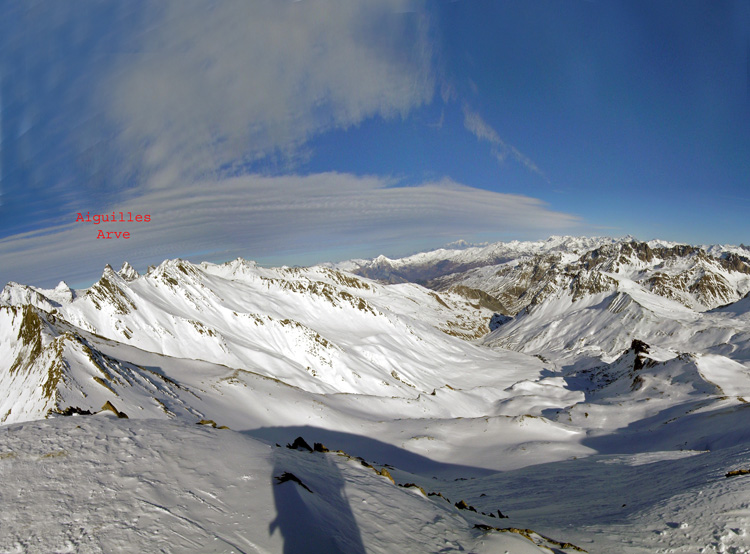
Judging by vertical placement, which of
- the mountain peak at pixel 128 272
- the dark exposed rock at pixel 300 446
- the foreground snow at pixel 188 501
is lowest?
the dark exposed rock at pixel 300 446

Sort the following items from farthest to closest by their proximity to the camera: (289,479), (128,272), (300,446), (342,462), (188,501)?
1. (128,272)
2. (300,446)
3. (342,462)
4. (289,479)
5. (188,501)

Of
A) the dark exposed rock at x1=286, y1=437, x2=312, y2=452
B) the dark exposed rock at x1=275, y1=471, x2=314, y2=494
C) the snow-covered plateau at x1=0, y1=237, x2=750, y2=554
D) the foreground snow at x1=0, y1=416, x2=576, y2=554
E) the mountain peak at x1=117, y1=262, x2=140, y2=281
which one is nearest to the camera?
the foreground snow at x1=0, y1=416, x2=576, y2=554

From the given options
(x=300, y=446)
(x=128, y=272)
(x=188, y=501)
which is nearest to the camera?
(x=188, y=501)

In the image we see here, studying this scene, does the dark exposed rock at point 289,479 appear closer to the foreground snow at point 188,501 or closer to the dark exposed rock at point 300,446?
the foreground snow at point 188,501

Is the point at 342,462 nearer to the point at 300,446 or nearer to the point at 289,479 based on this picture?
the point at 300,446

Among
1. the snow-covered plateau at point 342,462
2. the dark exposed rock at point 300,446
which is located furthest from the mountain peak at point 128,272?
the dark exposed rock at point 300,446

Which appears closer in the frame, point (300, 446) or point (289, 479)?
point (289, 479)

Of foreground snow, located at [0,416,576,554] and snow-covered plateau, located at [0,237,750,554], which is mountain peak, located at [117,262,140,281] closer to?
snow-covered plateau, located at [0,237,750,554]

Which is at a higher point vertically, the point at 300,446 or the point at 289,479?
the point at 289,479

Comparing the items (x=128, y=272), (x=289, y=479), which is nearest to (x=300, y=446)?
(x=289, y=479)

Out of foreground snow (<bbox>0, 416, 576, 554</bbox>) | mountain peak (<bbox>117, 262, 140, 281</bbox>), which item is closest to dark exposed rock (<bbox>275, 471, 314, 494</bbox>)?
foreground snow (<bbox>0, 416, 576, 554</bbox>)

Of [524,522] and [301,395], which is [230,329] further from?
[524,522]

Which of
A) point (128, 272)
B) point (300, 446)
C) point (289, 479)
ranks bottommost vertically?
point (300, 446)

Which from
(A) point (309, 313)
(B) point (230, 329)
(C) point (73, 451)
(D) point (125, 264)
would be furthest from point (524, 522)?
(D) point (125, 264)
